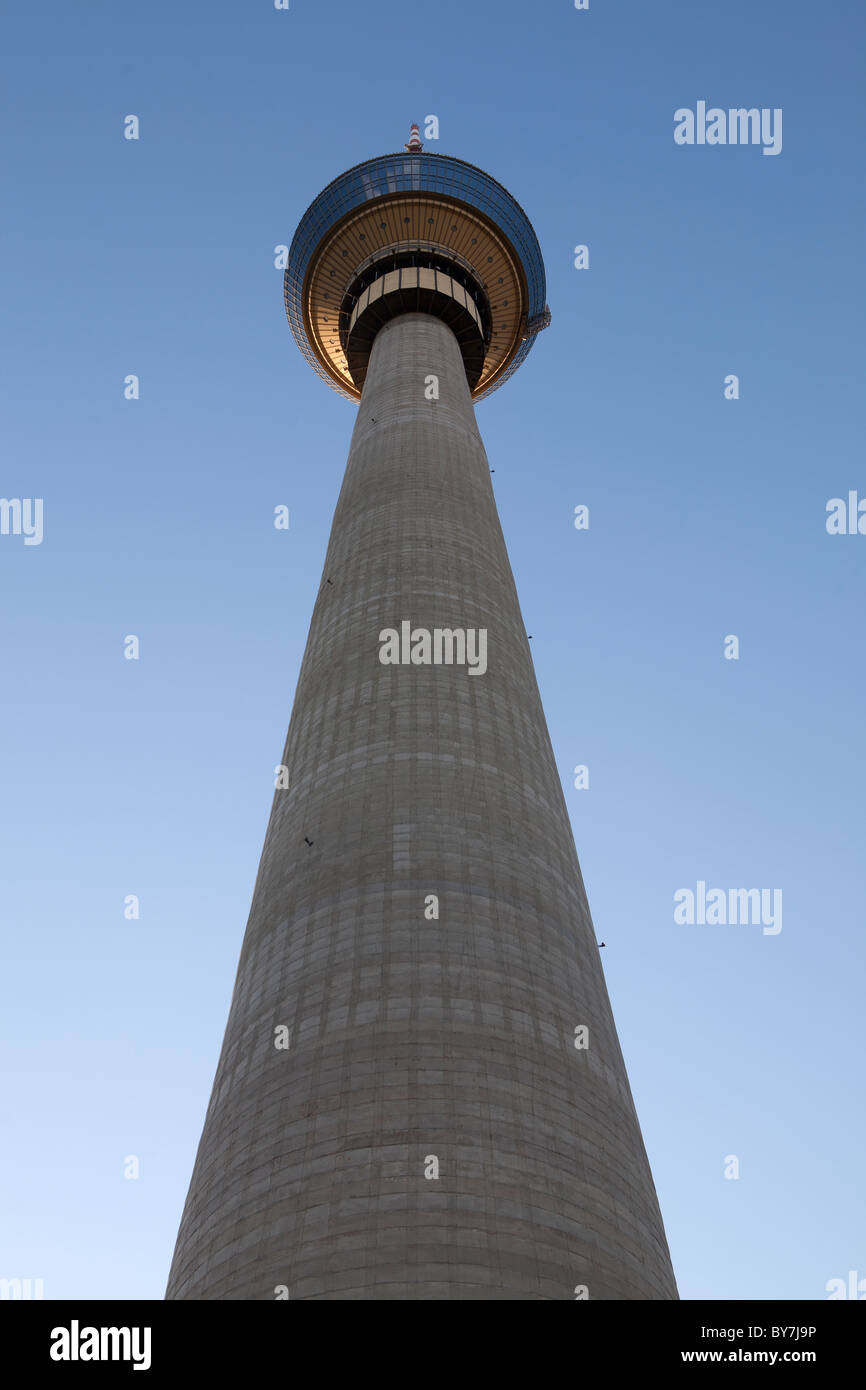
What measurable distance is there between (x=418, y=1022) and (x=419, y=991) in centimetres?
66

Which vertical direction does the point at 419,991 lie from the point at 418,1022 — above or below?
above

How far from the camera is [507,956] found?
21.1 meters

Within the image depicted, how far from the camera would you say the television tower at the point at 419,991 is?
16438 millimetres

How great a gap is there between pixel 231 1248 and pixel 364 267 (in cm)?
4179

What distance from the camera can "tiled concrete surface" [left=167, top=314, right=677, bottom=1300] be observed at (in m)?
16.4

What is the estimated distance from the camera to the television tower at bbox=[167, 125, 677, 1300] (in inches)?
647

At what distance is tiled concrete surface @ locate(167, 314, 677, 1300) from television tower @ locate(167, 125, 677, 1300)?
45 mm

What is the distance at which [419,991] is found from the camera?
19.9m

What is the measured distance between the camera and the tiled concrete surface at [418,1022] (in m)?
16.4

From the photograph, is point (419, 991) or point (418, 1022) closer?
point (418, 1022)

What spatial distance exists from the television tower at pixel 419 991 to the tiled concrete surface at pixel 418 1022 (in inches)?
1.8
